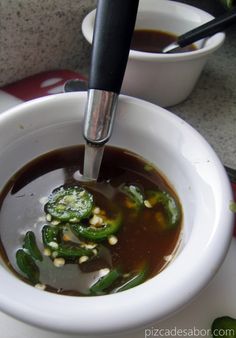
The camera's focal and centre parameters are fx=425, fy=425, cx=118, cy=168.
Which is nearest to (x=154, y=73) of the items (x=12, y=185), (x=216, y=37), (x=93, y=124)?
(x=216, y=37)

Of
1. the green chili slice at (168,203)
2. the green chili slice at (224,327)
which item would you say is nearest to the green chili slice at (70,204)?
the green chili slice at (168,203)

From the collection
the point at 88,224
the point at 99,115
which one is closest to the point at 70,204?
the point at 88,224

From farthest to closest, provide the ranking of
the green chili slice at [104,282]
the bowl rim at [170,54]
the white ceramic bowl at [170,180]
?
the bowl rim at [170,54], the green chili slice at [104,282], the white ceramic bowl at [170,180]

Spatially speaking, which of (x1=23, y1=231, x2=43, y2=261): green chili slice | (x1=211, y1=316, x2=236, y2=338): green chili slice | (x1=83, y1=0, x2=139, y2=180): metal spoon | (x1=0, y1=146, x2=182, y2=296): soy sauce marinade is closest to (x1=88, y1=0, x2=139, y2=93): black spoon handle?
(x1=83, y1=0, x2=139, y2=180): metal spoon

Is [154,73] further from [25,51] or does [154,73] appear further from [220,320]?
[220,320]

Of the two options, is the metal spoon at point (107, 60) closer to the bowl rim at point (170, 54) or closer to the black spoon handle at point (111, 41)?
the black spoon handle at point (111, 41)

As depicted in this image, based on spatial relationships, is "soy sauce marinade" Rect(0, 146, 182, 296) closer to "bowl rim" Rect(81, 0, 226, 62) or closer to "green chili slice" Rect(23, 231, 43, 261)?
"green chili slice" Rect(23, 231, 43, 261)
